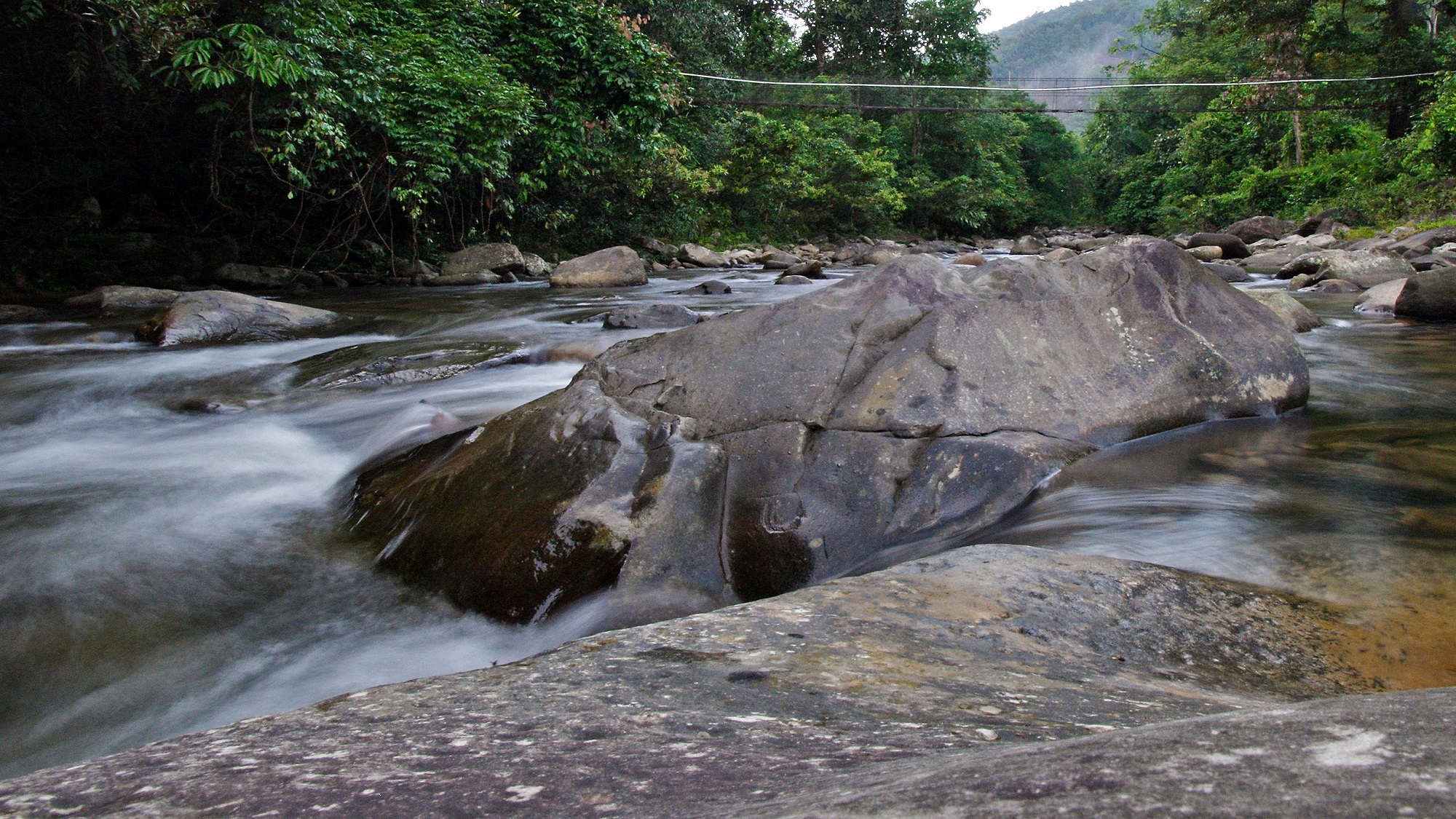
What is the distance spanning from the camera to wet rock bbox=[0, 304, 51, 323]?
8.39m

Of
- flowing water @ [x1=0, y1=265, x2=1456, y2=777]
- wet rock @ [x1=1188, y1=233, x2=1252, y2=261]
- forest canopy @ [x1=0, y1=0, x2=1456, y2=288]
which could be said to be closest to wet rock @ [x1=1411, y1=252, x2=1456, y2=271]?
wet rock @ [x1=1188, y1=233, x2=1252, y2=261]

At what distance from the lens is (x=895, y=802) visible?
0.65 metres

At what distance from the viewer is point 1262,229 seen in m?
21.1

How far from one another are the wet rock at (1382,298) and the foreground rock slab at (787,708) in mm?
7505

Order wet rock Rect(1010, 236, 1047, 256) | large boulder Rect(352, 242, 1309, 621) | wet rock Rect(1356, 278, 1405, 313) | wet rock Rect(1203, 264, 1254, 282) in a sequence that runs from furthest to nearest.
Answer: wet rock Rect(1010, 236, 1047, 256), wet rock Rect(1203, 264, 1254, 282), wet rock Rect(1356, 278, 1405, 313), large boulder Rect(352, 242, 1309, 621)

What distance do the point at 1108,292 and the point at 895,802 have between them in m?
3.81

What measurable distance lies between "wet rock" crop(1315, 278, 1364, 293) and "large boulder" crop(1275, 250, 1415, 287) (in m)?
0.25

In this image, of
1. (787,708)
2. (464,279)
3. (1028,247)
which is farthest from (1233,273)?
(787,708)

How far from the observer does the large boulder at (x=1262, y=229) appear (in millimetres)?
20953

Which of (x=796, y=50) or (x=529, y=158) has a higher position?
(x=796, y=50)

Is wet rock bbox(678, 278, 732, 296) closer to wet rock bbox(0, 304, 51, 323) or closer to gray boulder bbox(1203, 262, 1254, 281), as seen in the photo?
gray boulder bbox(1203, 262, 1254, 281)

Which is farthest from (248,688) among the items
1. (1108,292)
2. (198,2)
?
(198,2)

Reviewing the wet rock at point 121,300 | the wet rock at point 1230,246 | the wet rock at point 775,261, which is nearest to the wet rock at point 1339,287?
the wet rock at point 1230,246

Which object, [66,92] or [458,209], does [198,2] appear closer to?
[66,92]
